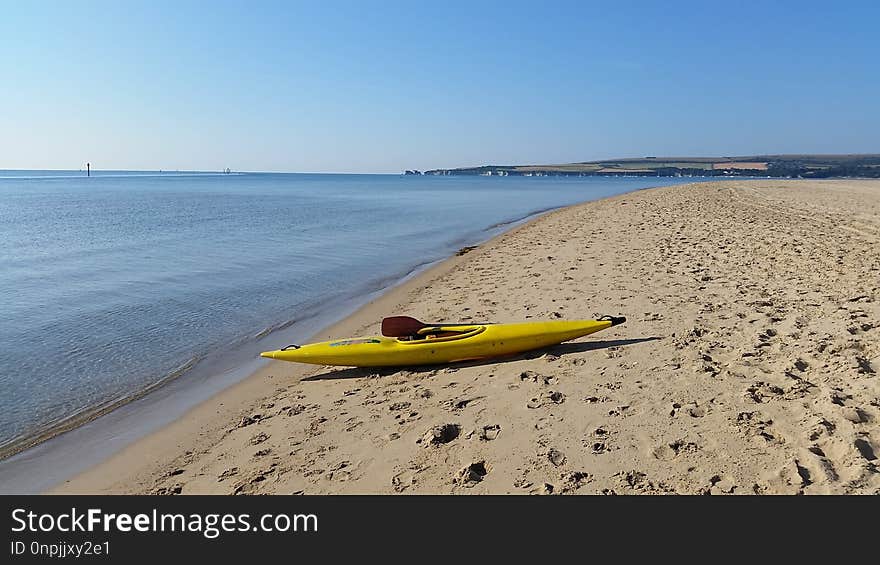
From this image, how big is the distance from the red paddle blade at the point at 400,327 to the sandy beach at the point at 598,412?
48cm

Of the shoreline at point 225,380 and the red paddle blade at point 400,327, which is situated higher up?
the red paddle blade at point 400,327

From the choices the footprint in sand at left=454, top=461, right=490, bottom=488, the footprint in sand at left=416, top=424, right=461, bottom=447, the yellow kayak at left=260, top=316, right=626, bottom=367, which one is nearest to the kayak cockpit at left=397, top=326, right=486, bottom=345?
the yellow kayak at left=260, top=316, right=626, bottom=367

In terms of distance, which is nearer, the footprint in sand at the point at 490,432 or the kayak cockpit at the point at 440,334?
the footprint in sand at the point at 490,432

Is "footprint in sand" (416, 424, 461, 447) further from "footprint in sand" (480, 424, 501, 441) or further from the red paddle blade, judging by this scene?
the red paddle blade

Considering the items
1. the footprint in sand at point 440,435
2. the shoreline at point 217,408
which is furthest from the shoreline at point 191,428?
the footprint in sand at point 440,435

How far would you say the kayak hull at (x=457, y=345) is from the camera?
6.75 meters

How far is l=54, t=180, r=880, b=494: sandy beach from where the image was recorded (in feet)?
12.9

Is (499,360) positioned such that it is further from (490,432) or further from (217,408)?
(217,408)

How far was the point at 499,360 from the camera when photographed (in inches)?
267

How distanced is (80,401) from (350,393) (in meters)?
3.35

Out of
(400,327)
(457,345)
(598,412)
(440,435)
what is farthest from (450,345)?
(598,412)

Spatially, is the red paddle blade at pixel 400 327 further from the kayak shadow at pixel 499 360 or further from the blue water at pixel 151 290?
the blue water at pixel 151 290

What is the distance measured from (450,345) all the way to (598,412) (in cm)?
232
